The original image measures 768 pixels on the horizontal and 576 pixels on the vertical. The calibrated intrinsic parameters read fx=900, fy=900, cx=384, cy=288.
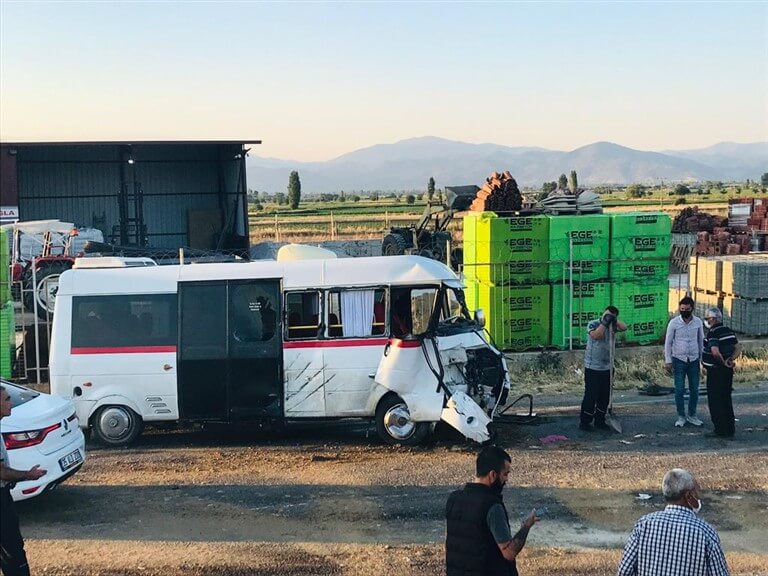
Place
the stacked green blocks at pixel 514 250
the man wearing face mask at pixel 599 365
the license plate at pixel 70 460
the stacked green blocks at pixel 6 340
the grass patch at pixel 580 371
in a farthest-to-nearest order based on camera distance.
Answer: the stacked green blocks at pixel 514 250 → the stacked green blocks at pixel 6 340 → the grass patch at pixel 580 371 → the man wearing face mask at pixel 599 365 → the license plate at pixel 70 460

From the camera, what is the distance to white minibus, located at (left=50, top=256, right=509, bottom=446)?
40.1ft

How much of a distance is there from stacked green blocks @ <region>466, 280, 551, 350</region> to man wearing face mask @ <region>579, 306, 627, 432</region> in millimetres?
5448

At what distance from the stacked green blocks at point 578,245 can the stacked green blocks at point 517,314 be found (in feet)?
1.80

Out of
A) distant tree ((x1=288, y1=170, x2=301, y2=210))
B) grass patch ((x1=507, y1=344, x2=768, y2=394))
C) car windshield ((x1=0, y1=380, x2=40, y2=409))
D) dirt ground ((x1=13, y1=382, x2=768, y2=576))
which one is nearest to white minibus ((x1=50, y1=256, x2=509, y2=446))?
dirt ground ((x1=13, y1=382, x2=768, y2=576))

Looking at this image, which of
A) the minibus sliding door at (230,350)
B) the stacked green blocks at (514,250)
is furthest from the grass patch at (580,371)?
the minibus sliding door at (230,350)

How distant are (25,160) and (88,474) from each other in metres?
26.9

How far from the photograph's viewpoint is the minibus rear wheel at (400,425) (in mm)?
12172

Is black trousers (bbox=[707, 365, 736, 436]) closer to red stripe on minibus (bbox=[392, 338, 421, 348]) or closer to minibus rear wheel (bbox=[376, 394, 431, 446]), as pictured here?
minibus rear wheel (bbox=[376, 394, 431, 446])

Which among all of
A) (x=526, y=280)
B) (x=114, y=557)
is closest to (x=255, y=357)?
(x=114, y=557)

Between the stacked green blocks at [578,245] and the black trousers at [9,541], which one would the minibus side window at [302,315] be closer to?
the black trousers at [9,541]

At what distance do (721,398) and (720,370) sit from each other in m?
0.38

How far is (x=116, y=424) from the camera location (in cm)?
1268

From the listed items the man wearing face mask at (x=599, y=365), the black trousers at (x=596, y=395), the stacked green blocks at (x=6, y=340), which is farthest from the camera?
the stacked green blocks at (x=6, y=340)

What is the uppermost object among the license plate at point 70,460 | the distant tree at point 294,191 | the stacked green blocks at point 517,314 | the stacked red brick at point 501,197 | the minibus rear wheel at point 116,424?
the distant tree at point 294,191
